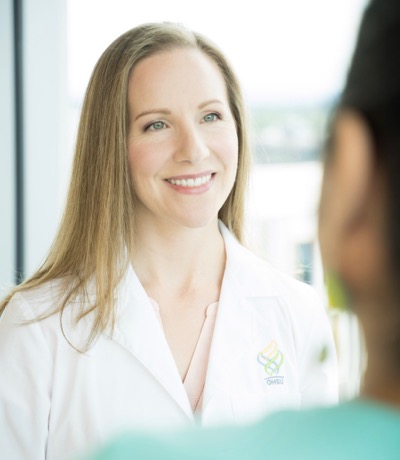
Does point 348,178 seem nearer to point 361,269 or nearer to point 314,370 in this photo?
point 361,269

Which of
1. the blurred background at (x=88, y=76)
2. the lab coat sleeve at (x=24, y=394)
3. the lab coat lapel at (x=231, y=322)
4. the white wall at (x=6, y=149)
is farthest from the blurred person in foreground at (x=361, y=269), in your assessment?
the white wall at (x=6, y=149)

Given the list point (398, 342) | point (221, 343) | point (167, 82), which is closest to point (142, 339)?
point (221, 343)

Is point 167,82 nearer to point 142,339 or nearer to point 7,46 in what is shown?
point 142,339

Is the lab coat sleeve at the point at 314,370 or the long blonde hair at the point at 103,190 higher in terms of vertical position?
the long blonde hair at the point at 103,190

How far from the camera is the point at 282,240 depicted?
2047 mm

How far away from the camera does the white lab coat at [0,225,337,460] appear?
1.24 meters

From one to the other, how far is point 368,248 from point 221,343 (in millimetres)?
978

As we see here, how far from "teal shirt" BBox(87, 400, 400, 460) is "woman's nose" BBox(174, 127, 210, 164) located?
972mm

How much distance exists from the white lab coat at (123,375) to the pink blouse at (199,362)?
0.03 meters

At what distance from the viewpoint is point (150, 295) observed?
1401 millimetres

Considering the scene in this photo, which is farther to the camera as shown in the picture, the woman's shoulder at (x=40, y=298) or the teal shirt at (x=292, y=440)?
the woman's shoulder at (x=40, y=298)

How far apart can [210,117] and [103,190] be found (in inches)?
9.8

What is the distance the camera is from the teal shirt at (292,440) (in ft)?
1.20

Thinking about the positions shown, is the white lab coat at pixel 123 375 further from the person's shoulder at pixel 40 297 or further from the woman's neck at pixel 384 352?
the woman's neck at pixel 384 352
